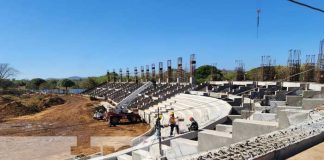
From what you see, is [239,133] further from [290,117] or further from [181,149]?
[181,149]

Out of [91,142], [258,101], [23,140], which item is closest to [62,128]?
[23,140]

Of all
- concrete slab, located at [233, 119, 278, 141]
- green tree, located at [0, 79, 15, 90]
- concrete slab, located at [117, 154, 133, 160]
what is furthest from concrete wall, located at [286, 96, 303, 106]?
green tree, located at [0, 79, 15, 90]

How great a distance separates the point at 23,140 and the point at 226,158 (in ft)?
59.2

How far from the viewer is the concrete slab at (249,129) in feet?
24.0

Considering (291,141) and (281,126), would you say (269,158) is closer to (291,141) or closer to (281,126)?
(291,141)

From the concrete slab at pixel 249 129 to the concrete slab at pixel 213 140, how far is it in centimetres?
23

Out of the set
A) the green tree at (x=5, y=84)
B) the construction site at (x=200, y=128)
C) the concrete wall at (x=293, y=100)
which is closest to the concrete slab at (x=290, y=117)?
the construction site at (x=200, y=128)

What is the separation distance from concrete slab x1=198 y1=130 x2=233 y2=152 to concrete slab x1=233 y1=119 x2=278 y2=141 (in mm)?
235

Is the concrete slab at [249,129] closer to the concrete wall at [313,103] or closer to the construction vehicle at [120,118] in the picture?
the concrete wall at [313,103]

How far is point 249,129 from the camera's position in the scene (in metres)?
7.45

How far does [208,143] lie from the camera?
775cm

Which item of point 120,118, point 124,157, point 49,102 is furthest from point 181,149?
point 49,102

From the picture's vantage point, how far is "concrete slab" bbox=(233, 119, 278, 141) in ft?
24.0

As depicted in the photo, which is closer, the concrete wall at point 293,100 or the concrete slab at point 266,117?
the concrete slab at point 266,117
